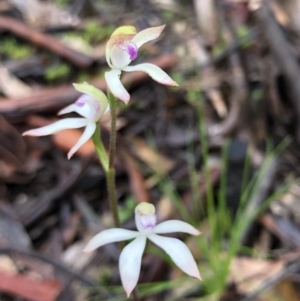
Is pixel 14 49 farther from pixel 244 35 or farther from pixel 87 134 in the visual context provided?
pixel 87 134

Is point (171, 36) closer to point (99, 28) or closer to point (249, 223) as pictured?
point (99, 28)

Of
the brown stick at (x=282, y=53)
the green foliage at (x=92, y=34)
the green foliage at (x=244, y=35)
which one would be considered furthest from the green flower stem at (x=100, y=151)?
the green foliage at (x=92, y=34)

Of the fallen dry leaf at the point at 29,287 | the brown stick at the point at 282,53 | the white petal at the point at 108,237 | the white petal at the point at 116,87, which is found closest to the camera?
the white petal at the point at 116,87

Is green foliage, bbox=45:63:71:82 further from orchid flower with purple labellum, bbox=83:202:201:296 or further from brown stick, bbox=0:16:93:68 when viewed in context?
orchid flower with purple labellum, bbox=83:202:201:296

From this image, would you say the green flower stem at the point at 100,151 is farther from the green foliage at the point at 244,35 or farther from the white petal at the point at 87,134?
the green foliage at the point at 244,35

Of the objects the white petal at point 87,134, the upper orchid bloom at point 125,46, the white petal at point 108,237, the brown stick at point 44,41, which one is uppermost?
the brown stick at point 44,41

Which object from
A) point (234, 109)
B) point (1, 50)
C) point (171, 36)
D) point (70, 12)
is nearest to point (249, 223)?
point (234, 109)
